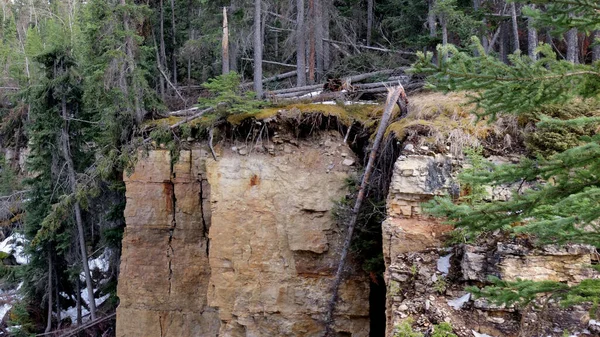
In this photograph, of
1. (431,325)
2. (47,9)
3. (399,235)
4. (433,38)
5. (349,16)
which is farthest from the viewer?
(47,9)

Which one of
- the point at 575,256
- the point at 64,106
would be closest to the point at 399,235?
the point at 575,256

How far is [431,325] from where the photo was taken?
6938mm

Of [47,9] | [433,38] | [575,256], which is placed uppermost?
[47,9]

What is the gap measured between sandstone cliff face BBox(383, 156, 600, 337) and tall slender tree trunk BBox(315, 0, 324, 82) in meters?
10.7

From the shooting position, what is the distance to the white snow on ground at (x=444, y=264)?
25.1ft

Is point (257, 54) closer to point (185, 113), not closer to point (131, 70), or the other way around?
point (185, 113)

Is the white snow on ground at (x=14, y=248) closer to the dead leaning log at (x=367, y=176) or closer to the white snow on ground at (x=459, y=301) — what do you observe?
the dead leaning log at (x=367, y=176)

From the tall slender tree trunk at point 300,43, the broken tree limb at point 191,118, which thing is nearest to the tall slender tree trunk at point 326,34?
the tall slender tree trunk at point 300,43

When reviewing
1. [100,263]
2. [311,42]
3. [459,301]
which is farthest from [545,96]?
[100,263]

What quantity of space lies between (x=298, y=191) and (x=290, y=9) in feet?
30.7

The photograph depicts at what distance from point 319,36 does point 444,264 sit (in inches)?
495

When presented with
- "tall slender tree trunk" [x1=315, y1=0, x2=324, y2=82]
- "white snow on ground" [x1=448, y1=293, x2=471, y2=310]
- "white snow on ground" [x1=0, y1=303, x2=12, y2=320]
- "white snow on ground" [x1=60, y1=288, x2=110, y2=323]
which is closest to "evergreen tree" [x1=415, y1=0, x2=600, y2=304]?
"white snow on ground" [x1=448, y1=293, x2=471, y2=310]

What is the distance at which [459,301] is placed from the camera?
23.5 ft

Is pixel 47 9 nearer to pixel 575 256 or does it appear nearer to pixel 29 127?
pixel 29 127
